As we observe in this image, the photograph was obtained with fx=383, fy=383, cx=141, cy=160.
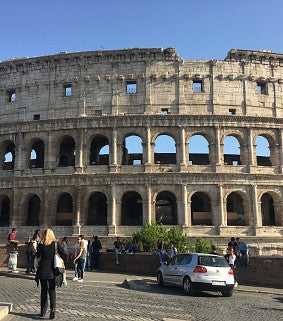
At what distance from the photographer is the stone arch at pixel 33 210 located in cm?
3145

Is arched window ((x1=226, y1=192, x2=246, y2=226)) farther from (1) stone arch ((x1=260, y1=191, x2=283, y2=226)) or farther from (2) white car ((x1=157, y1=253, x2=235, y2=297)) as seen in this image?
(2) white car ((x1=157, y1=253, x2=235, y2=297))

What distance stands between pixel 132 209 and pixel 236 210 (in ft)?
27.9

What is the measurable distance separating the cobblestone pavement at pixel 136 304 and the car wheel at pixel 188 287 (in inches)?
8.7

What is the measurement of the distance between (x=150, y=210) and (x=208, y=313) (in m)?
18.5

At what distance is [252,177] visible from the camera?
92.0 ft

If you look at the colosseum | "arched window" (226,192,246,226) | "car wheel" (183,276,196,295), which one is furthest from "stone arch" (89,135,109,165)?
"car wheel" (183,276,196,295)

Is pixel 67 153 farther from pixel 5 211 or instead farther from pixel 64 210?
pixel 5 211

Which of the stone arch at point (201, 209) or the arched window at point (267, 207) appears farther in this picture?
the arched window at point (267, 207)

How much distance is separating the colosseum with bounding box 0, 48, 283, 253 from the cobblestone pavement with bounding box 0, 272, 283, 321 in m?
14.3

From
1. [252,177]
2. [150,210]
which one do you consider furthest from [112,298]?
[252,177]

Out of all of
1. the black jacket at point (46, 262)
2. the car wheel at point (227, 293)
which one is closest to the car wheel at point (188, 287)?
the car wheel at point (227, 293)

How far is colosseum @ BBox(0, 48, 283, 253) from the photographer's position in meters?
27.7

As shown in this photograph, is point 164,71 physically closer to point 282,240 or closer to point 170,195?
point 170,195

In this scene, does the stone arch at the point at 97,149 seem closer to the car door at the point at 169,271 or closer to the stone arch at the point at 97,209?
the stone arch at the point at 97,209
